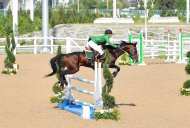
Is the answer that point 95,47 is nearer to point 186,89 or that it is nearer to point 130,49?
point 130,49

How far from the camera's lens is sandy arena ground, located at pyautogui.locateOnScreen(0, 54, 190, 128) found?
1180 centimetres

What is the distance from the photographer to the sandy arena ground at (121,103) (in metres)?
11.8

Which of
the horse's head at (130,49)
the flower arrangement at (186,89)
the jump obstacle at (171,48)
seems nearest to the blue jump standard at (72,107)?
the horse's head at (130,49)

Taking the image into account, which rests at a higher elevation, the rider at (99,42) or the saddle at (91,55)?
the rider at (99,42)

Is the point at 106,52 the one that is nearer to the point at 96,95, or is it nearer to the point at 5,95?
the point at 96,95

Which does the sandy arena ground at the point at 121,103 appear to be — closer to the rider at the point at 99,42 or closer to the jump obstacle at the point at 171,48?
the rider at the point at 99,42

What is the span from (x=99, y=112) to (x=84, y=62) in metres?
2.69

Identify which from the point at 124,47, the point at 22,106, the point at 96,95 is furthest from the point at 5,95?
the point at 96,95

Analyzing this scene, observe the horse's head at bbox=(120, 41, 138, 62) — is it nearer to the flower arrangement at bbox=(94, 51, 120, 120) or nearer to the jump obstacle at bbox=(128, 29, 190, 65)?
the flower arrangement at bbox=(94, 51, 120, 120)

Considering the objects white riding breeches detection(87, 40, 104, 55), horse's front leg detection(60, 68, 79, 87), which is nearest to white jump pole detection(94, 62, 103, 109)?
white riding breeches detection(87, 40, 104, 55)

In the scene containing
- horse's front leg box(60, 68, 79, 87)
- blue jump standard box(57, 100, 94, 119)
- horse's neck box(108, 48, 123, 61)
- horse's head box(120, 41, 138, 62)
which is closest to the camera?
blue jump standard box(57, 100, 94, 119)

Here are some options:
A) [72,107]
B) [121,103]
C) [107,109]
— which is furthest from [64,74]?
[107,109]

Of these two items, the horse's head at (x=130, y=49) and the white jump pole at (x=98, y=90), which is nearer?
the white jump pole at (x=98, y=90)

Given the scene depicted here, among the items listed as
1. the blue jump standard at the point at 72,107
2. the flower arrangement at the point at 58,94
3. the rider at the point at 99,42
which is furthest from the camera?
the flower arrangement at the point at 58,94
